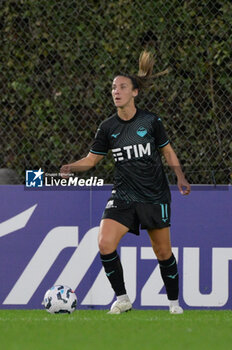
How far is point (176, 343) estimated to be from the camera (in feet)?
19.0

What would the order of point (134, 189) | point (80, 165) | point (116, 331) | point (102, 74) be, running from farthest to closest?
1. point (102, 74)
2. point (80, 165)
3. point (134, 189)
4. point (116, 331)

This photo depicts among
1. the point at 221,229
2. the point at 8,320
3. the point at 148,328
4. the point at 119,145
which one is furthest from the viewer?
the point at 221,229

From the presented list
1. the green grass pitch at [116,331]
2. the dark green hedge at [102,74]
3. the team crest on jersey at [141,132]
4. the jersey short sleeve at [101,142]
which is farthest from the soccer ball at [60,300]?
the dark green hedge at [102,74]

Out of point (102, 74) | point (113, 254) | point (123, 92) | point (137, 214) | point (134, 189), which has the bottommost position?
point (113, 254)

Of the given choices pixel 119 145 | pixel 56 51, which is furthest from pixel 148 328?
pixel 56 51

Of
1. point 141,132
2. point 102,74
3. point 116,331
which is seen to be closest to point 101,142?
point 141,132

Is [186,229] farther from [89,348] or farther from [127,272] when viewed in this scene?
[89,348]

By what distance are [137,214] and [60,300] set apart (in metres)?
0.92

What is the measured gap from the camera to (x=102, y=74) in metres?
9.59

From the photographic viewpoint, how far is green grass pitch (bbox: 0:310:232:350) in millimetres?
5691

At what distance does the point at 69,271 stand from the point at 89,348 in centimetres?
366

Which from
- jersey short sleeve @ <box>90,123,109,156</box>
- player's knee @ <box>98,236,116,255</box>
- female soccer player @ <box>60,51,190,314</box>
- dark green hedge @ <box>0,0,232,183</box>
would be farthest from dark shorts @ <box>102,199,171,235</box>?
dark green hedge @ <box>0,0,232,183</box>

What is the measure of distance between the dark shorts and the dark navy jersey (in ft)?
0.17

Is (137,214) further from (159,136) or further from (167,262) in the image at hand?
(159,136)
